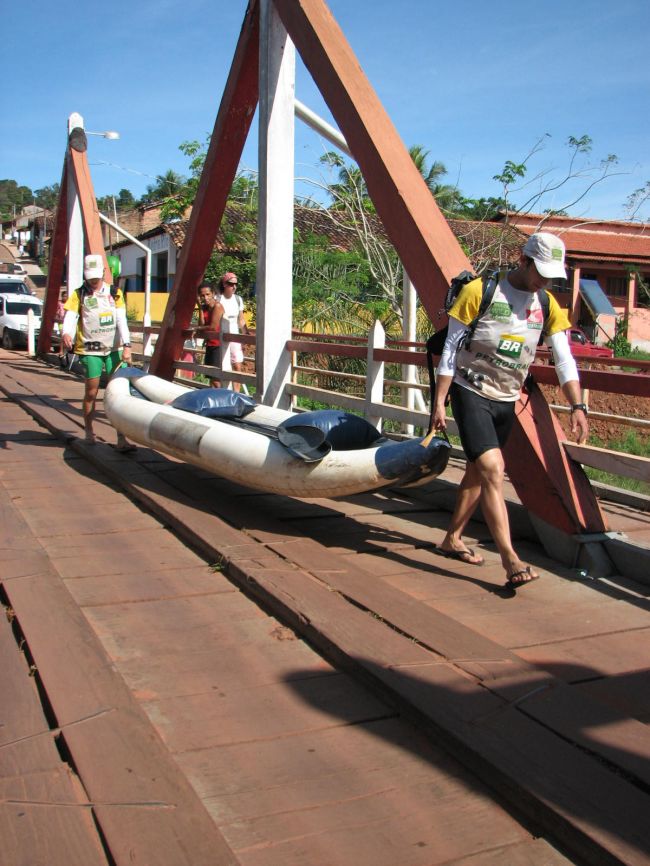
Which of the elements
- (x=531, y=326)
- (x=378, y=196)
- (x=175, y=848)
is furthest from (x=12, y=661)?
(x=378, y=196)

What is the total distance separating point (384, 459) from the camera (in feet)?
18.8

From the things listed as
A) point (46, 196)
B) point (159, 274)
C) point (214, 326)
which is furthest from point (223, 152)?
point (46, 196)

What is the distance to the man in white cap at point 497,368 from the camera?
16.5 ft

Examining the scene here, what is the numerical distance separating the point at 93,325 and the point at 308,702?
20.7 feet

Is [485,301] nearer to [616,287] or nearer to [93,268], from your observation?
[93,268]

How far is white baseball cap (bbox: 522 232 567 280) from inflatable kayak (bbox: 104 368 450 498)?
54.6 inches

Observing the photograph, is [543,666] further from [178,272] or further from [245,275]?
[245,275]

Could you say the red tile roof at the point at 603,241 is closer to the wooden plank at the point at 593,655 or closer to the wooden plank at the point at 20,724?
the wooden plank at the point at 593,655

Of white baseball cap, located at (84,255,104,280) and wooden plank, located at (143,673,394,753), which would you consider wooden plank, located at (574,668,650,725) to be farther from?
white baseball cap, located at (84,255,104,280)

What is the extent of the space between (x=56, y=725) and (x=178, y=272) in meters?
8.45

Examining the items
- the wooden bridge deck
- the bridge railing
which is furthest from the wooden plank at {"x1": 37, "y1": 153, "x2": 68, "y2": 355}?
the wooden bridge deck

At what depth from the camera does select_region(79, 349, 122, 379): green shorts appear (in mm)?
9148

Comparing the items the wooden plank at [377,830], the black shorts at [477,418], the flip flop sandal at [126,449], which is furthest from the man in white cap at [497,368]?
the flip flop sandal at [126,449]

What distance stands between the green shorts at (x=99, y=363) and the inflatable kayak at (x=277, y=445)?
1.09 metres
